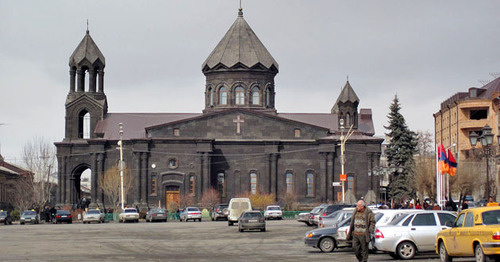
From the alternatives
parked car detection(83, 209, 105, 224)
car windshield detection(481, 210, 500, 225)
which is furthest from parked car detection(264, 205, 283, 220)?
car windshield detection(481, 210, 500, 225)

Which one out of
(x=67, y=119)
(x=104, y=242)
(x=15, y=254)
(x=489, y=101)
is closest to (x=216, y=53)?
(x=67, y=119)

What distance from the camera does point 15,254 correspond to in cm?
2803

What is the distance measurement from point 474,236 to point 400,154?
205ft

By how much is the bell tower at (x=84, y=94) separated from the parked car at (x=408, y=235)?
67.7 m

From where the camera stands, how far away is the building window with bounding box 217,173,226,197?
86.5m

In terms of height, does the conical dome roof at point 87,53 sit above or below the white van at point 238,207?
above

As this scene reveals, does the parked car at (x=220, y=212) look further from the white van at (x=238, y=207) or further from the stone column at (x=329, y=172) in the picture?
the stone column at (x=329, y=172)

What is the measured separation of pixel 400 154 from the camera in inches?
3233

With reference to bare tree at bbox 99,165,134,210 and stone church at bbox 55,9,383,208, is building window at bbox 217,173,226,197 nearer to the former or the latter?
stone church at bbox 55,9,383,208

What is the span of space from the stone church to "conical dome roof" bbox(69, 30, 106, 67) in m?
0.11

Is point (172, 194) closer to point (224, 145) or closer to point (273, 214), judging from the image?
point (224, 145)

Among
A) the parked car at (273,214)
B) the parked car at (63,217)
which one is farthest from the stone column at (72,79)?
the parked car at (273,214)

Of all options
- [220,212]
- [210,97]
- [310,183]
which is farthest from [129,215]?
[210,97]

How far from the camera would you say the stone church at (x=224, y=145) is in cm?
8544
